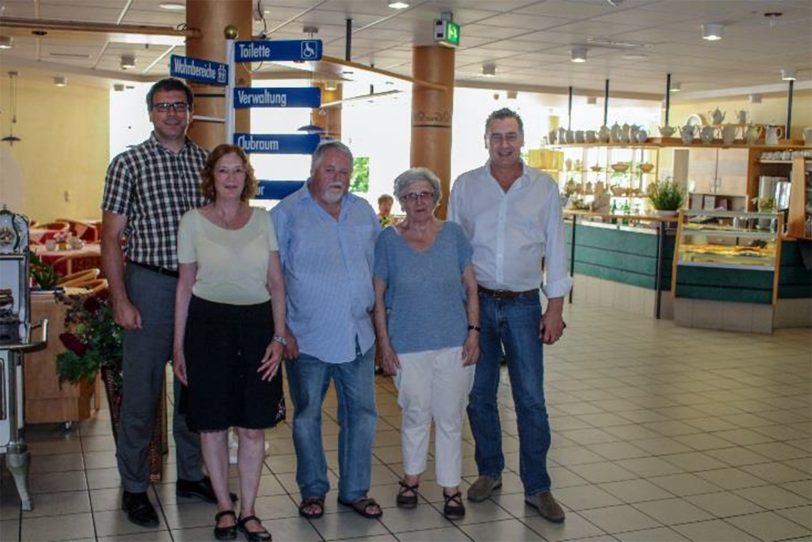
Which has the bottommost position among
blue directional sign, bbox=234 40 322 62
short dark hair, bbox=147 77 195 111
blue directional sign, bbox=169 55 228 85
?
short dark hair, bbox=147 77 195 111

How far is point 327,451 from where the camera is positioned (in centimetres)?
529

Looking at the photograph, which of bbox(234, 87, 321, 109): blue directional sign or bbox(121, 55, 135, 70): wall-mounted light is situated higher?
bbox(121, 55, 135, 70): wall-mounted light

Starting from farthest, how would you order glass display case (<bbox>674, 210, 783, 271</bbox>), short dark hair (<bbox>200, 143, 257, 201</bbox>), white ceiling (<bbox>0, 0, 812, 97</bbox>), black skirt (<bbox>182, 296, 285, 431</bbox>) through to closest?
glass display case (<bbox>674, 210, 783, 271</bbox>), white ceiling (<bbox>0, 0, 812, 97</bbox>), short dark hair (<bbox>200, 143, 257, 201</bbox>), black skirt (<bbox>182, 296, 285, 431</bbox>)

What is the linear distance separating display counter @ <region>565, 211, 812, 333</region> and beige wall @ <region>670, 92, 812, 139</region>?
177 inches

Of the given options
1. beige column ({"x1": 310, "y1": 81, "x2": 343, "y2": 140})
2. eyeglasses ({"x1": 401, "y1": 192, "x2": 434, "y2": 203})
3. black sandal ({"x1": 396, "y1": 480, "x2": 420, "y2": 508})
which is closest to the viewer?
eyeglasses ({"x1": 401, "y1": 192, "x2": 434, "y2": 203})

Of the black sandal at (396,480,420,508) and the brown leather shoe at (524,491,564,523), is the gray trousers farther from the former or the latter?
the brown leather shoe at (524,491,564,523)

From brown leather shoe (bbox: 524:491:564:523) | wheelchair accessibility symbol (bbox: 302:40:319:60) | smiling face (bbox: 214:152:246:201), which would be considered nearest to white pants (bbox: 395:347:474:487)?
brown leather shoe (bbox: 524:491:564:523)

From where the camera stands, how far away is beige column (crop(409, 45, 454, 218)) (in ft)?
33.0

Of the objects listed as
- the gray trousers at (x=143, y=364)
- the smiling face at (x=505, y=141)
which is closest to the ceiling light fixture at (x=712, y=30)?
the smiling face at (x=505, y=141)

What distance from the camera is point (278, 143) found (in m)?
4.89

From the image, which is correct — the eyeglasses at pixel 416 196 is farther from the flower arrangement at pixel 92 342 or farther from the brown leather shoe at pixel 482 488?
the flower arrangement at pixel 92 342

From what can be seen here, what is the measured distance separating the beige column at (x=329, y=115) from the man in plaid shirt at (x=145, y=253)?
32.4 feet

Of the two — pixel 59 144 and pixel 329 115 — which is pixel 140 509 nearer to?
pixel 329 115

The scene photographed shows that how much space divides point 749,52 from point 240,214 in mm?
8338
